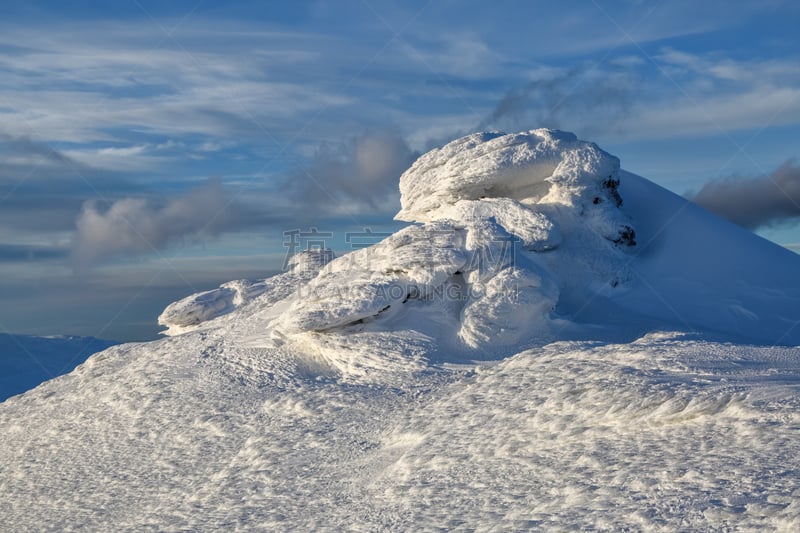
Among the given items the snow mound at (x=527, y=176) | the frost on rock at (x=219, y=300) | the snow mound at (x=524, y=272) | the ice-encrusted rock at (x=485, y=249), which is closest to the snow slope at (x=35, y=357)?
the frost on rock at (x=219, y=300)

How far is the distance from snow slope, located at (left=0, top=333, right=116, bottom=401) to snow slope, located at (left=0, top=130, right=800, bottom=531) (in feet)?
95.2

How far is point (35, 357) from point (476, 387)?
48.4m

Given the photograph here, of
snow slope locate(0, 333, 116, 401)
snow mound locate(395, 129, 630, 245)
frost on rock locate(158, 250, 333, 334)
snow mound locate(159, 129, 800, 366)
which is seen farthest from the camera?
snow slope locate(0, 333, 116, 401)

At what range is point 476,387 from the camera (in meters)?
15.7

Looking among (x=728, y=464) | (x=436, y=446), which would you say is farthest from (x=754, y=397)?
(x=436, y=446)

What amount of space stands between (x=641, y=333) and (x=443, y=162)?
9384 millimetres

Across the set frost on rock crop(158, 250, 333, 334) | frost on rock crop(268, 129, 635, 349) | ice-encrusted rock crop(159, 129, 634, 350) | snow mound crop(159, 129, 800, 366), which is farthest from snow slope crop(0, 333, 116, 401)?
frost on rock crop(268, 129, 635, 349)

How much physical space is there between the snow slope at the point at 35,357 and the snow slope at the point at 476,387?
95.2ft

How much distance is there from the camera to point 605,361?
15391 millimetres

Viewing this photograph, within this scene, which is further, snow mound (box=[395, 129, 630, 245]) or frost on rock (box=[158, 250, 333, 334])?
frost on rock (box=[158, 250, 333, 334])

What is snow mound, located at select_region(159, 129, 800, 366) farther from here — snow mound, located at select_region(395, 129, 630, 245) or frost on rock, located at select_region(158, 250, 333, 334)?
frost on rock, located at select_region(158, 250, 333, 334)

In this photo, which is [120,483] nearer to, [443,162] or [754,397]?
[754,397]

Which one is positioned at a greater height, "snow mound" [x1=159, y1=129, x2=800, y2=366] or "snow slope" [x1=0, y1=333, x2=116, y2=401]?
"snow mound" [x1=159, y1=129, x2=800, y2=366]

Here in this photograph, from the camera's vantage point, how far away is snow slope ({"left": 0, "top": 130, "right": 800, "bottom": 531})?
10516mm
